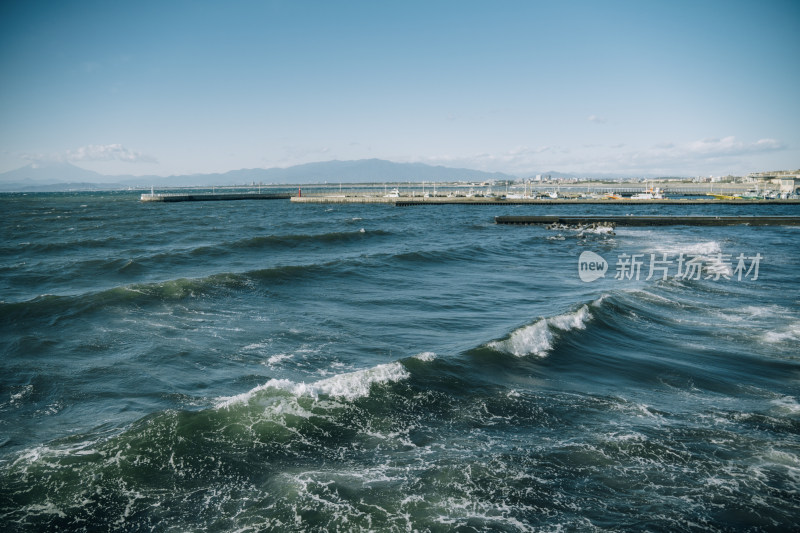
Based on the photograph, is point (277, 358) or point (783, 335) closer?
point (277, 358)

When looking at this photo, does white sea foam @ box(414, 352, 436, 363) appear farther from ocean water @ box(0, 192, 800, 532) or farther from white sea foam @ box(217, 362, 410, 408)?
white sea foam @ box(217, 362, 410, 408)

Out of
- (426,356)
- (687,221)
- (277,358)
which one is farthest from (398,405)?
(687,221)

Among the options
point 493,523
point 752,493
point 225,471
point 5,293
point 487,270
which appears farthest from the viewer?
point 487,270

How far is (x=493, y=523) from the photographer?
6.39m

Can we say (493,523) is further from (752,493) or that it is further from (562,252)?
(562,252)

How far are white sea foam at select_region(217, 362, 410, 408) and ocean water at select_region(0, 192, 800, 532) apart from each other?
0.06 metres

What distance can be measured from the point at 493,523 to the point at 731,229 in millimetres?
56444

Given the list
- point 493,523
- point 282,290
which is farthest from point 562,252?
point 493,523

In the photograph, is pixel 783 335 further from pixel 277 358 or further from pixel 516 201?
pixel 516 201

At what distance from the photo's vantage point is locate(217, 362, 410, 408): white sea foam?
10266 mm

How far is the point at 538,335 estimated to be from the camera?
1430cm

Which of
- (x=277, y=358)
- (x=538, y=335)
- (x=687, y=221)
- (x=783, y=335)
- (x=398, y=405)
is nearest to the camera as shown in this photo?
(x=398, y=405)

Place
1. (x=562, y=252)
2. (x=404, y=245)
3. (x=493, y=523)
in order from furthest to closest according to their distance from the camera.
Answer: (x=404, y=245) < (x=562, y=252) < (x=493, y=523)

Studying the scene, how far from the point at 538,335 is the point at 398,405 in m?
6.03
